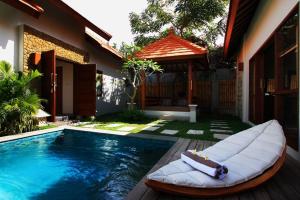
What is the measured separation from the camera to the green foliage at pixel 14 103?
5508 millimetres

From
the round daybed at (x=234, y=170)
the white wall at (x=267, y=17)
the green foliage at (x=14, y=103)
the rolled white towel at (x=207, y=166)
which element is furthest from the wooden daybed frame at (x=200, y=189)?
the green foliage at (x=14, y=103)

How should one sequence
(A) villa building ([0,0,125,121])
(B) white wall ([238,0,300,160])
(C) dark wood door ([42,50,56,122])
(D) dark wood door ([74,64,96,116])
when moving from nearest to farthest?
1. (B) white wall ([238,0,300,160])
2. (A) villa building ([0,0,125,121])
3. (C) dark wood door ([42,50,56,122])
4. (D) dark wood door ([74,64,96,116])

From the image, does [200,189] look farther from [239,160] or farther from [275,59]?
[275,59]

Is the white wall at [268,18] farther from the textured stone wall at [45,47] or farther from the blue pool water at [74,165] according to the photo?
the textured stone wall at [45,47]

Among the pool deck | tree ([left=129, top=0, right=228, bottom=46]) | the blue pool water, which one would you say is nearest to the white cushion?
the pool deck

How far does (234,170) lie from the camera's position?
7.47 ft

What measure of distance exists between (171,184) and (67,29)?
28.0 feet

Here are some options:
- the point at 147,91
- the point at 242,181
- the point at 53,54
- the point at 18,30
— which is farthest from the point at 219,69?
the point at 242,181

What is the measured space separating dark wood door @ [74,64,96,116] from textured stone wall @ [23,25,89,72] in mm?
548

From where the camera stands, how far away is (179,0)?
15500 millimetres

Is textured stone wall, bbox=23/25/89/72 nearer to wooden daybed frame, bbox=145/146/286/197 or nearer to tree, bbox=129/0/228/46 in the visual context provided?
wooden daybed frame, bbox=145/146/286/197

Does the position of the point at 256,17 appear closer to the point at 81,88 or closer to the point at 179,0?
the point at 81,88

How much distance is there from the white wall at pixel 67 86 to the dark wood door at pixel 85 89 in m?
0.81

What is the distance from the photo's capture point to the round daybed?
6.87 feet
